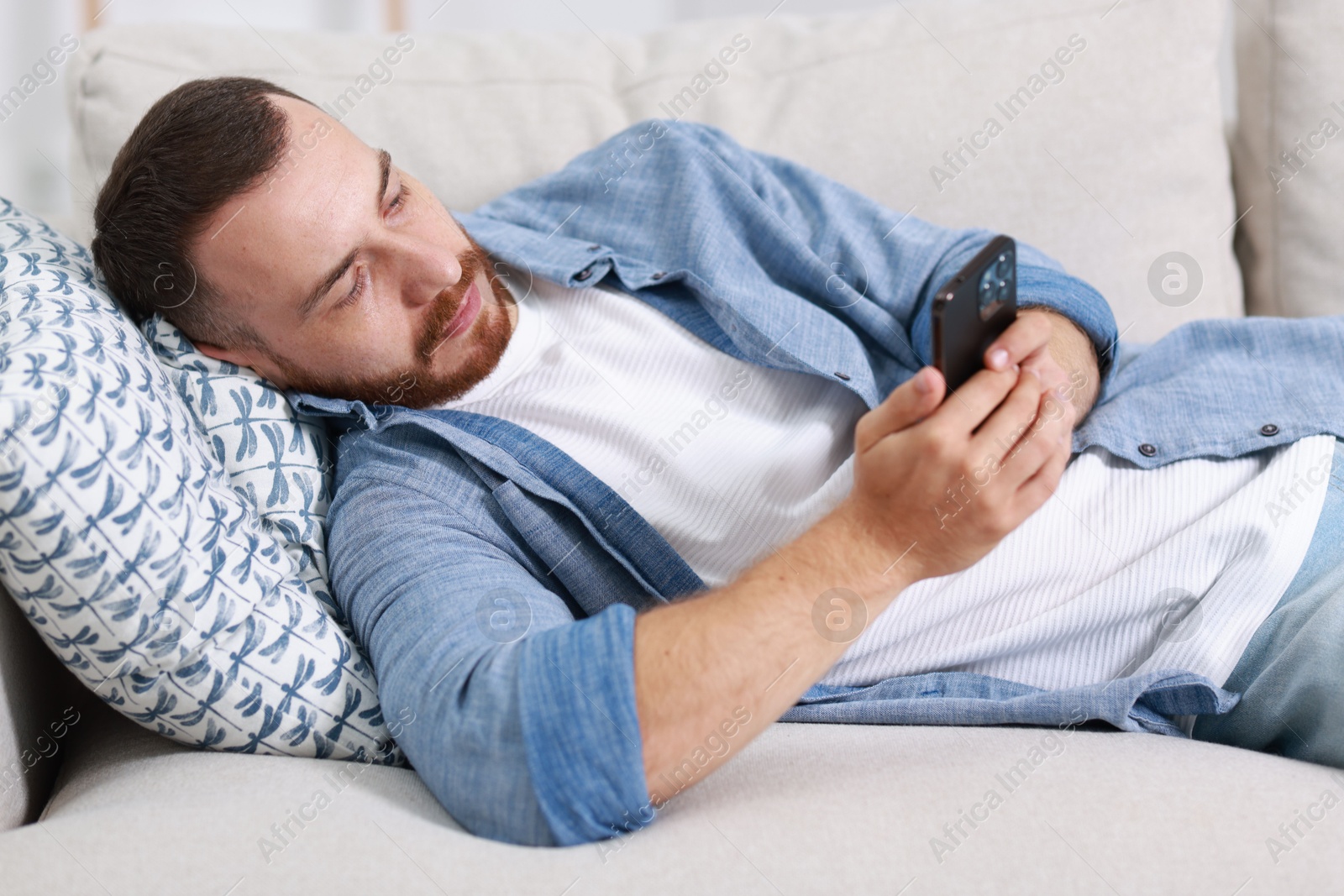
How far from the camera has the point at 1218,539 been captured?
3.02 feet

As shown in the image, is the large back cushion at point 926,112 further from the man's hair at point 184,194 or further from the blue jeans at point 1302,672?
the blue jeans at point 1302,672

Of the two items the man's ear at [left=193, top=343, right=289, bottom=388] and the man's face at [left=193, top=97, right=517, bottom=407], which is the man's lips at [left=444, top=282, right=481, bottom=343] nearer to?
the man's face at [left=193, top=97, right=517, bottom=407]

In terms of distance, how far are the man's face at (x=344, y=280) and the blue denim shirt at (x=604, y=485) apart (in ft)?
0.15

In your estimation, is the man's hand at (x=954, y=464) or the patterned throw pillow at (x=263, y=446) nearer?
the man's hand at (x=954, y=464)

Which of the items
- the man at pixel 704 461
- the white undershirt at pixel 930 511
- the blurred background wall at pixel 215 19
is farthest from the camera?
the blurred background wall at pixel 215 19

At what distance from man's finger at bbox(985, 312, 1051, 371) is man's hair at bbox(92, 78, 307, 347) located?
729mm

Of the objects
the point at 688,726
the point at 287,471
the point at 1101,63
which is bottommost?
the point at 287,471

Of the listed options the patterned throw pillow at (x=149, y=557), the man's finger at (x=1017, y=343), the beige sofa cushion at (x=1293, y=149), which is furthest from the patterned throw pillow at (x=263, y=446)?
the beige sofa cushion at (x=1293, y=149)

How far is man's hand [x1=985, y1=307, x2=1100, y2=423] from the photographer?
0.80 m

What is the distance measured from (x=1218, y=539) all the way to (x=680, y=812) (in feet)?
1.85

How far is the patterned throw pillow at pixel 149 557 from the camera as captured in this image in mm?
706

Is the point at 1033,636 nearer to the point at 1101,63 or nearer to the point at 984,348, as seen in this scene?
the point at 984,348

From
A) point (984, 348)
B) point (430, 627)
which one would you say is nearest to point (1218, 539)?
point (984, 348)

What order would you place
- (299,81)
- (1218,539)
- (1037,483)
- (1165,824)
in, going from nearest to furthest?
(1165,824) < (1037,483) < (1218,539) < (299,81)
